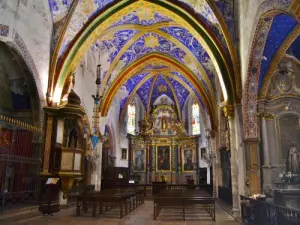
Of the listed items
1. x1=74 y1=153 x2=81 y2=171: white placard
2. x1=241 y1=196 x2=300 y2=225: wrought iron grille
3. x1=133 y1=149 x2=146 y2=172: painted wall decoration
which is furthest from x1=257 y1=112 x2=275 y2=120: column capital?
x1=133 y1=149 x2=146 y2=172: painted wall decoration

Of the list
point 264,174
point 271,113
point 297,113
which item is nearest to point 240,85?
point 271,113

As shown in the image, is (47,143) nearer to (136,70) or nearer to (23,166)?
(23,166)

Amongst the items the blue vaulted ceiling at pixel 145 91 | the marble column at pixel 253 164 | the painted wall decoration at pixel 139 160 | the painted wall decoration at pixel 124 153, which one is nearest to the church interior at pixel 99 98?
the marble column at pixel 253 164

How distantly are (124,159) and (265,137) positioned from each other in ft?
46.3

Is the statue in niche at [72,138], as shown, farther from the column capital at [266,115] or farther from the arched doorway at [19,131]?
the column capital at [266,115]

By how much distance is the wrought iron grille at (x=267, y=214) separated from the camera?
4.38 m

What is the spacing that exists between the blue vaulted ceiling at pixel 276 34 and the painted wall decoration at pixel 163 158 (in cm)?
1443

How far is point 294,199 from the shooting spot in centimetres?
791

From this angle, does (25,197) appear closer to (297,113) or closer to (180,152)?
(297,113)

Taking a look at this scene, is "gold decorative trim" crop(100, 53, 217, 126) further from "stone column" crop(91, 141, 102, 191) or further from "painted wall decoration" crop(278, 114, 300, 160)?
"painted wall decoration" crop(278, 114, 300, 160)

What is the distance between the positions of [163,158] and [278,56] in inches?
595

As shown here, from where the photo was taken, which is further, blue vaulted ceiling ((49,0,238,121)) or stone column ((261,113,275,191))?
blue vaulted ceiling ((49,0,238,121))

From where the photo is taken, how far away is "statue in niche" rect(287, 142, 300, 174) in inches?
356

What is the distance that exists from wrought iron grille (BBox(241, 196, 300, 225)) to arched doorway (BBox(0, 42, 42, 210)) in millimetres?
6351
